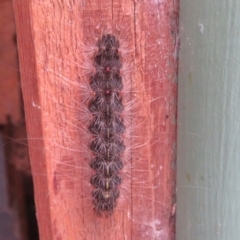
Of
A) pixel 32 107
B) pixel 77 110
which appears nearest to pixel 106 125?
pixel 77 110

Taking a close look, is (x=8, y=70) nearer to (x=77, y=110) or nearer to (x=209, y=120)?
(x=77, y=110)

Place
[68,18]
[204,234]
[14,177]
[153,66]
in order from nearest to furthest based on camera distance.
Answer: [68,18] < [153,66] < [204,234] < [14,177]

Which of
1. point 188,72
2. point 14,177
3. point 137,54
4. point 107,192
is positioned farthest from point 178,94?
point 14,177

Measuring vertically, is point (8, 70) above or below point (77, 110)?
above

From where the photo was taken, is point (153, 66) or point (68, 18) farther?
point (153, 66)

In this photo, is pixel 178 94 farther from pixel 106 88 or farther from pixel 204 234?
pixel 204 234

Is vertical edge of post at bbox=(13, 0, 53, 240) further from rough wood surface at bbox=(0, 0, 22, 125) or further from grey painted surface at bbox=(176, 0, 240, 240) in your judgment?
grey painted surface at bbox=(176, 0, 240, 240)

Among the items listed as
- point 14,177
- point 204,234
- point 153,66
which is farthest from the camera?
point 14,177

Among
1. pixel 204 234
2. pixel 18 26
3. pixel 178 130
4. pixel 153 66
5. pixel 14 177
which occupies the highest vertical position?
pixel 18 26
